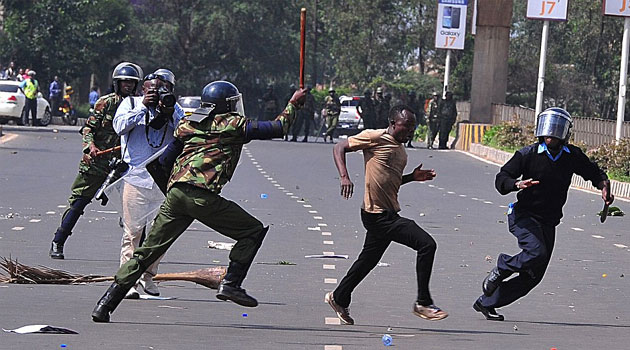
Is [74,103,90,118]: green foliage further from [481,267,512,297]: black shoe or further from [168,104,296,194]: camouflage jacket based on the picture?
[168,104,296,194]: camouflage jacket

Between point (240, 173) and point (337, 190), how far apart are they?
4.26 meters

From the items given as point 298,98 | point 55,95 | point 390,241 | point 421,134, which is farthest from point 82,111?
point 298,98

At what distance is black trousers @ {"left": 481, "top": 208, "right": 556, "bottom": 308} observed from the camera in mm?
9414

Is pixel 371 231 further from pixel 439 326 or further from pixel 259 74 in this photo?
pixel 259 74

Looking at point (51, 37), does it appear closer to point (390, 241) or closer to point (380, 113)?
point (380, 113)

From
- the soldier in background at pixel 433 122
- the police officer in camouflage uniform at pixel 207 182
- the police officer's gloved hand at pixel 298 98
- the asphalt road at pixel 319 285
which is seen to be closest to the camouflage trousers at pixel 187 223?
the police officer in camouflage uniform at pixel 207 182

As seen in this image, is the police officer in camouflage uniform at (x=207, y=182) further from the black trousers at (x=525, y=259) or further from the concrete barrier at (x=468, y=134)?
the concrete barrier at (x=468, y=134)

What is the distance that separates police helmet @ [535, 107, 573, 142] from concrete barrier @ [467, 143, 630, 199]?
46.6ft

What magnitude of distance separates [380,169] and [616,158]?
1803 cm

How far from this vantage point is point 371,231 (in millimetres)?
9219

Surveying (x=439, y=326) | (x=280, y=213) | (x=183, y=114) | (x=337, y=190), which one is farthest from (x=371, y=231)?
(x=337, y=190)

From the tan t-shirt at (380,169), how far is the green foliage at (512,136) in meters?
27.1

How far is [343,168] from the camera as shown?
898 cm

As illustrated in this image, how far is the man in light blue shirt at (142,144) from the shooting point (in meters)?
9.66
